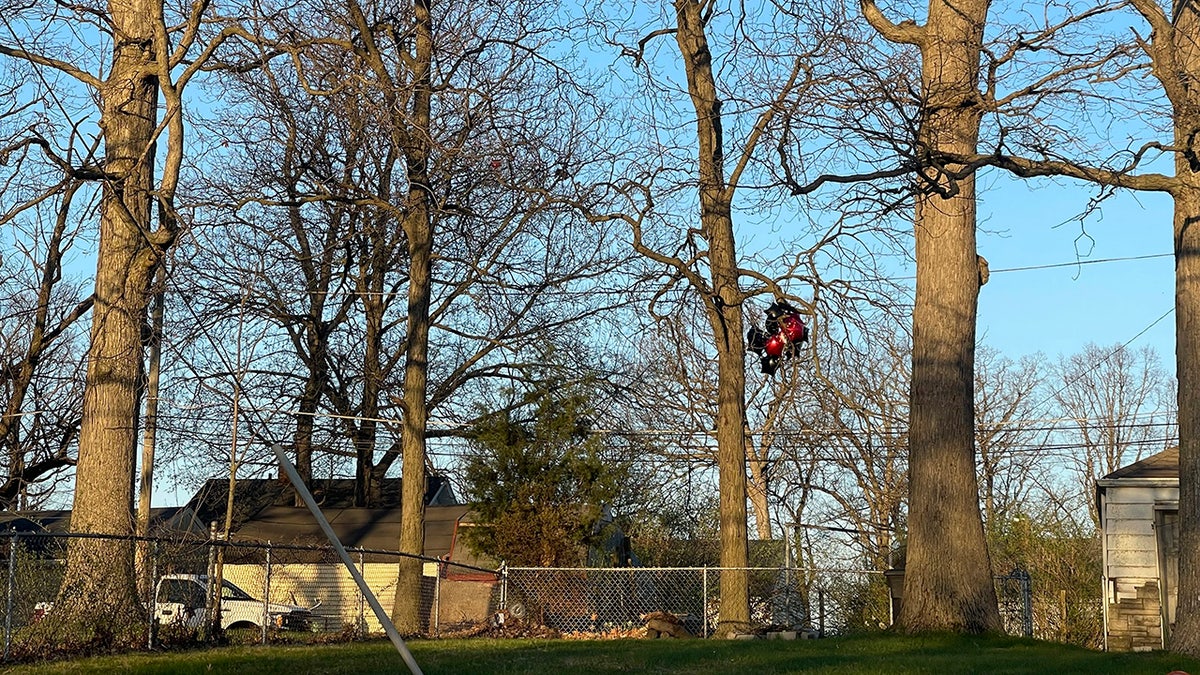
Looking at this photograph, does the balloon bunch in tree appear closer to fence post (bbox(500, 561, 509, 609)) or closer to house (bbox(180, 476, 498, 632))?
fence post (bbox(500, 561, 509, 609))

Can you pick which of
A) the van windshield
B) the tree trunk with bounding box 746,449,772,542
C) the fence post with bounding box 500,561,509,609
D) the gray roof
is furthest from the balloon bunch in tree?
the tree trunk with bounding box 746,449,772,542

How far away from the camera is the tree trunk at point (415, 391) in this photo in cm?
1983

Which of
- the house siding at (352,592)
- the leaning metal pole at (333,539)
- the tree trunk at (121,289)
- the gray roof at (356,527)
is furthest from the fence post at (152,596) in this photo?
the gray roof at (356,527)

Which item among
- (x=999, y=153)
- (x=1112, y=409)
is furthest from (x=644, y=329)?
(x=1112, y=409)

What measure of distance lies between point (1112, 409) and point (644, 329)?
35336mm

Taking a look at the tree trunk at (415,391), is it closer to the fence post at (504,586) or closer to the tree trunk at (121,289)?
the fence post at (504,586)

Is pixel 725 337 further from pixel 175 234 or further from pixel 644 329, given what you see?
pixel 175 234

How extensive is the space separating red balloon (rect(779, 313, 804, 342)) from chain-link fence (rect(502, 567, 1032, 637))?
3749 millimetres

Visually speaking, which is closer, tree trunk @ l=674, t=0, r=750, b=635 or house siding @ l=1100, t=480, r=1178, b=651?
tree trunk @ l=674, t=0, r=750, b=635

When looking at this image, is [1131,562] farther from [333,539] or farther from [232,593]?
[333,539]

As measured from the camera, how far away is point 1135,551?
2155 cm

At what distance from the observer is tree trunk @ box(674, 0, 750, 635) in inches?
717

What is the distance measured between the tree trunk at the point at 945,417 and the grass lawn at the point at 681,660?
0.70 m

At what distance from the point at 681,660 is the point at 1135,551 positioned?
46.1ft
